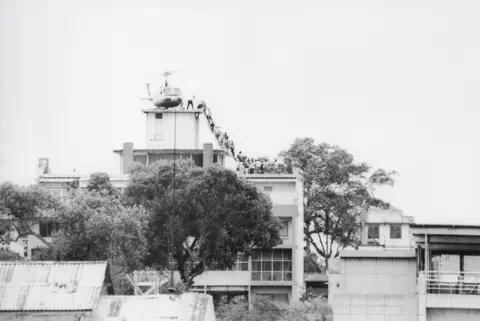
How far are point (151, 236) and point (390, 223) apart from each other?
15.3 m

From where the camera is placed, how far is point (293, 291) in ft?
296

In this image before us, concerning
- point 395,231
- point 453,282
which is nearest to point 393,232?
point 395,231

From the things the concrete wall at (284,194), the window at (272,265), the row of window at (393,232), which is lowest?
the window at (272,265)

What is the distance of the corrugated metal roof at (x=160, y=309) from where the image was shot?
5166 cm

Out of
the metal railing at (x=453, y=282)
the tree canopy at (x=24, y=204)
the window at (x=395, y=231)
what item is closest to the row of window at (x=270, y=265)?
the window at (x=395, y=231)

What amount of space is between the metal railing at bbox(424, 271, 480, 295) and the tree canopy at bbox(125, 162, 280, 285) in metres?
34.8

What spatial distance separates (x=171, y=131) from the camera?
3723 inches

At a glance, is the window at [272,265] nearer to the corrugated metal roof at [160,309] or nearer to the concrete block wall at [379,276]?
the corrugated metal roof at [160,309]

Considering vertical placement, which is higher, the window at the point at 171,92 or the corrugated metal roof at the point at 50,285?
the window at the point at 171,92

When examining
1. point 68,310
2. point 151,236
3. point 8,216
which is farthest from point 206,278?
point 68,310

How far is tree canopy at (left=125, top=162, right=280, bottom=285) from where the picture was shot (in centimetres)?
8106

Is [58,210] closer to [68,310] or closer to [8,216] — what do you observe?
[8,216]

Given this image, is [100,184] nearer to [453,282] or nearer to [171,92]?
[171,92]

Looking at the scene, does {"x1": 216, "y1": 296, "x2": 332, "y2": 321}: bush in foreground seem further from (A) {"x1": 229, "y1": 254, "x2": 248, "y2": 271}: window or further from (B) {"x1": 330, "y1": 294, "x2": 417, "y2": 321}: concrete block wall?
(B) {"x1": 330, "y1": 294, "x2": 417, "y2": 321}: concrete block wall
